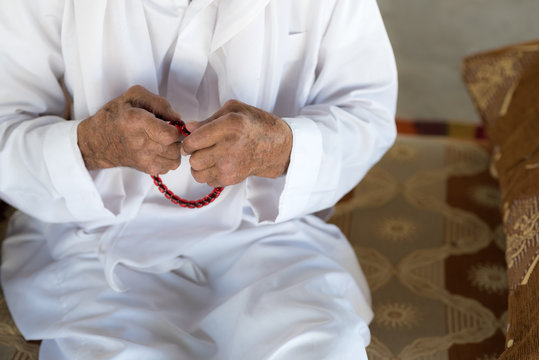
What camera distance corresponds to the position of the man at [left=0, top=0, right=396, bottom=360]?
104 cm

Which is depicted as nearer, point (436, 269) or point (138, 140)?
point (138, 140)

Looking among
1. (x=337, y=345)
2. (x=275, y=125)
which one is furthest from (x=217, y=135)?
(x=337, y=345)

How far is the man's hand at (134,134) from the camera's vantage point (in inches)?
39.4

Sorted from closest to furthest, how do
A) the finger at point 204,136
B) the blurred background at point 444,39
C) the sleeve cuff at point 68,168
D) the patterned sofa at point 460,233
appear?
the finger at point 204,136, the sleeve cuff at point 68,168, the patterned sofa at point 460,233, the blurred background at point 444,39

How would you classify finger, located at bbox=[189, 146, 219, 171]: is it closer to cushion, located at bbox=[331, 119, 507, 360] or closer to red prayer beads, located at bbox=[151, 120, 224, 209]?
red prayer beads, located at bbox=[151, 120, 224, 209]

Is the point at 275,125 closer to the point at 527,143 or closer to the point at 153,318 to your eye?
the point at 153,318

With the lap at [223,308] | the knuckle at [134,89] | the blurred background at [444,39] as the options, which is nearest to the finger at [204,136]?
the knuckle at [134,89]

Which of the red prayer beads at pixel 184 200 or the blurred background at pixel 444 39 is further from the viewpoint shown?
the blurred background at pixel 444 39

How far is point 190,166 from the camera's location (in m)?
1.18

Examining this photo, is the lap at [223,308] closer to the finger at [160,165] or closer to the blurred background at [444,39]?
the finger at [160,165]

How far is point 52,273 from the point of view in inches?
47.0

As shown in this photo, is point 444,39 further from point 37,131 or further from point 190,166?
point 37,131

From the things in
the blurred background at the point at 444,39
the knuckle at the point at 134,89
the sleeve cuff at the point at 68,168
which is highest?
the knuckle at the point at 134,89

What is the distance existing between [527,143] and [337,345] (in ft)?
2.18
